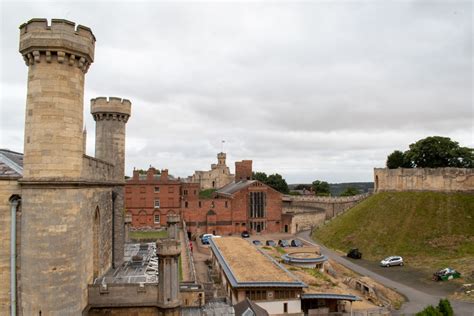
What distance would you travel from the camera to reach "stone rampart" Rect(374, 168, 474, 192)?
5603 centimetres

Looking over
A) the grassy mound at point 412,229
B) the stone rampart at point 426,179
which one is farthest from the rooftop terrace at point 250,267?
the stone rampart at point 426,179

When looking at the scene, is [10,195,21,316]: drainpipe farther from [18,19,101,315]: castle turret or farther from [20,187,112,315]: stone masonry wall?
[20,187,112,315]: stone masonry wall

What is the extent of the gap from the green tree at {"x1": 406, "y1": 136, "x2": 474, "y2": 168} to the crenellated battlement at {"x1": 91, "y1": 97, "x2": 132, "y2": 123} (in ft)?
225

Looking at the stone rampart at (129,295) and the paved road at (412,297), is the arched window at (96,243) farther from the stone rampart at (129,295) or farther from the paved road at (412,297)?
the paved road at (412,297)

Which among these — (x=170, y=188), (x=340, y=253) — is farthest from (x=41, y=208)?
(x=170, y=188)

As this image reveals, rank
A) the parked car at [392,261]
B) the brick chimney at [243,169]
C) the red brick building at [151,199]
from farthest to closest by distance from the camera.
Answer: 1. the brick chimney at [243,169]
2. the red brick building at [151,199]
3. the parked car at [392,261]

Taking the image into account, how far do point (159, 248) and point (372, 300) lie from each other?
72.6 feet

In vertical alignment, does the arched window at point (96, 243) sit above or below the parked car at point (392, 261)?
above

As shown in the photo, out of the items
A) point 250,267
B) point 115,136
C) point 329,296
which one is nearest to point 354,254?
point 250,267

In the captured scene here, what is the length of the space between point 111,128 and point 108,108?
1264mm

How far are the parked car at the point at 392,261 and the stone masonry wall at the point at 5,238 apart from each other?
37890 millimetres

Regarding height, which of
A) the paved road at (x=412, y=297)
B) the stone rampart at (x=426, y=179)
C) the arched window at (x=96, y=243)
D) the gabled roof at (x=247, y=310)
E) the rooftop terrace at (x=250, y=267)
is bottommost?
the paved road at (x=412, y=297)

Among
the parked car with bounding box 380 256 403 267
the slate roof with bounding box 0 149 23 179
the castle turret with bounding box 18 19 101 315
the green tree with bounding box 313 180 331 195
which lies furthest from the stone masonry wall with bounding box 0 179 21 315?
the green tree with bounding box 313 180 331 195

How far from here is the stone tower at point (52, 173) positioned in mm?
12117
